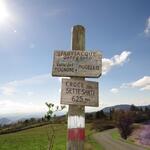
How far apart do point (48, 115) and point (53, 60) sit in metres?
5.98

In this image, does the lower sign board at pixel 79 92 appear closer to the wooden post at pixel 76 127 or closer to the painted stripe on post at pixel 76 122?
the wooden post at pixel 76 127

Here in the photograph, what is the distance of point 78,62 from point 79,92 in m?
0.54

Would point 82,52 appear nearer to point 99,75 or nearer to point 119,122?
point 99,75

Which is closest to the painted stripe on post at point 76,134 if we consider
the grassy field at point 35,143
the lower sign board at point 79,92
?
the lower sign board at point 79,92

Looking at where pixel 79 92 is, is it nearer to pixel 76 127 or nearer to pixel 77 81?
pixel 77 81

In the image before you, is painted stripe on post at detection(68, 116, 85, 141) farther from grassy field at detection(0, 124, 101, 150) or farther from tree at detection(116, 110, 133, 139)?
tree at detection(116, 110, 133, 139)

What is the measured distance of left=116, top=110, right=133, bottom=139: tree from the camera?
58500 millimetres

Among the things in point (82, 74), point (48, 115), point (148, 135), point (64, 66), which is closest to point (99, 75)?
point (82, 74)

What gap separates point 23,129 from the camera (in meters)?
97.6

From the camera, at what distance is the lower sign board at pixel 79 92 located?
455 centimetres

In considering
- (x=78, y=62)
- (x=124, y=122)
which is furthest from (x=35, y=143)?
(x=78, y=62)

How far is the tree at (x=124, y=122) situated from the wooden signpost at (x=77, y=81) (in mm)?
55130

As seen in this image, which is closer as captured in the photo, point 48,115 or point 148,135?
point 48,115

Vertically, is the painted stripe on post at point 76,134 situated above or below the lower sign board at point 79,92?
below
